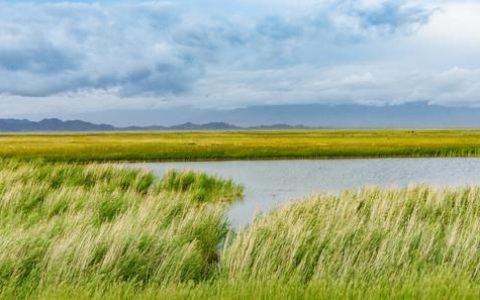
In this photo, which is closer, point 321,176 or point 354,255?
point 354,255

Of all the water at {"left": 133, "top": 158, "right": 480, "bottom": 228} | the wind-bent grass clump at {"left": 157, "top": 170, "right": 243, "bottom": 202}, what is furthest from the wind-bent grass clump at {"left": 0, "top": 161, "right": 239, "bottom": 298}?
the wind-bent grass clump at {"left": 157, "top": 170, "right": 243, "bottom": 202}

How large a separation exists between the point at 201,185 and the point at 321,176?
1341 centimetres

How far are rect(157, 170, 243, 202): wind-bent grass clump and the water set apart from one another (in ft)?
2.66

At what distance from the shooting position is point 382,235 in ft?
40.7

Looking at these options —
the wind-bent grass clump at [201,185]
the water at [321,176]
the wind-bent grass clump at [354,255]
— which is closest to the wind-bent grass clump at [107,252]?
the wind-bent grass clump at [354,255]

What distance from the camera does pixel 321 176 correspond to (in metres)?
38.8

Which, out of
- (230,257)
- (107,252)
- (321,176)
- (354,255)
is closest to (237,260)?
(230,257)

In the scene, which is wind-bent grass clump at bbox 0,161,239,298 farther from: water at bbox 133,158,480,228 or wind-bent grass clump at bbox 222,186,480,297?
water at bbox 133,158,480,228

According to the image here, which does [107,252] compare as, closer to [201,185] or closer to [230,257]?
[230,257]

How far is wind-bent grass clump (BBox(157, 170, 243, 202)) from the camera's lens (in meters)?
27.0

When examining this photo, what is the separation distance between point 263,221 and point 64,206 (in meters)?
6.44

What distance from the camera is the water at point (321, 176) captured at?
28712 millimetres

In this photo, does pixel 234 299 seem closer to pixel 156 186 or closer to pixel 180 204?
pixel 180 204

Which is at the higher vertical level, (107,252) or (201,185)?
(107,252)
